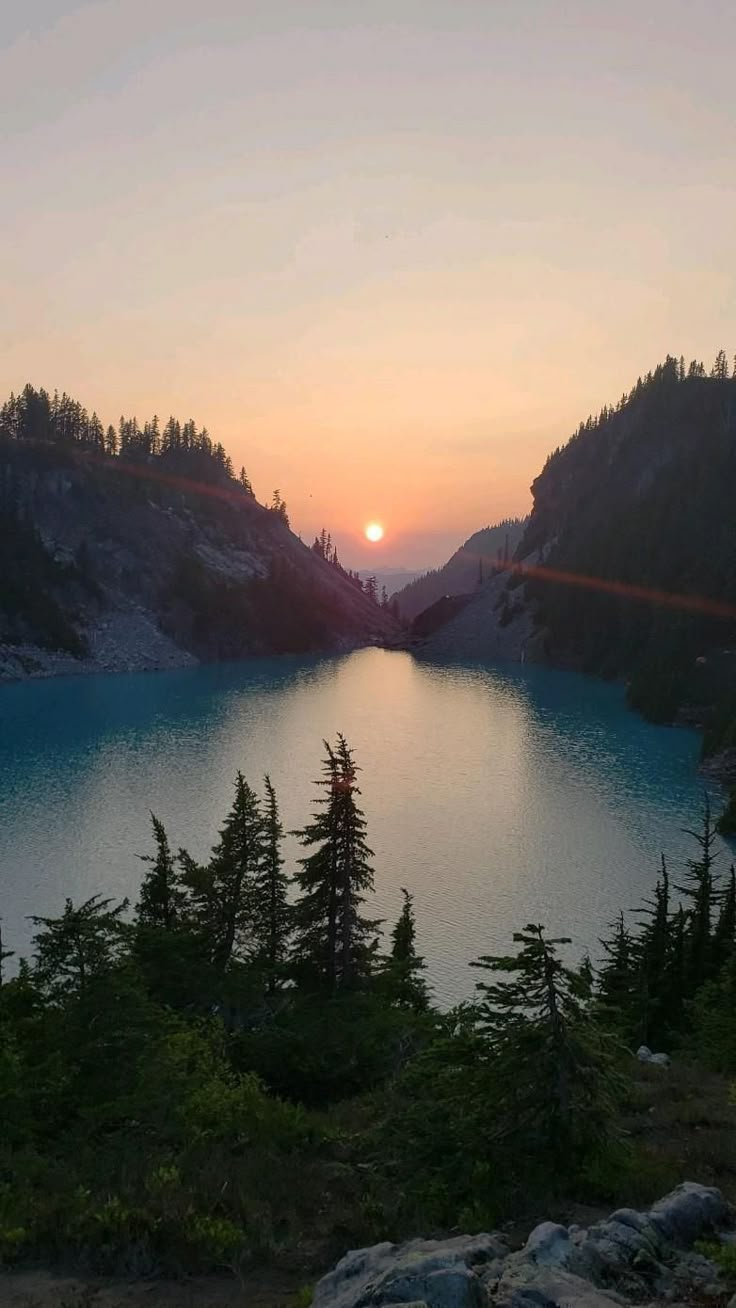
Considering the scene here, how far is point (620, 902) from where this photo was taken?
51.2 metres

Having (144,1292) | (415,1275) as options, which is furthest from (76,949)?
(415,1275)

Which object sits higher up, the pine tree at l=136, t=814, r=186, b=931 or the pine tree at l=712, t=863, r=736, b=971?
the pine tree at l=136, t=814, r=186, b=931

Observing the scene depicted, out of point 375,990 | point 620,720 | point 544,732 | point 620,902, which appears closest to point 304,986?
point 375,990

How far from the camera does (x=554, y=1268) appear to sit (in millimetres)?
9305

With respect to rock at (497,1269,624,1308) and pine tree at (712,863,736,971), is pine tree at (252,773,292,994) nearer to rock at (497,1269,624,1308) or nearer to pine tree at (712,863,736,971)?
pine tree at (712,863,736,971)

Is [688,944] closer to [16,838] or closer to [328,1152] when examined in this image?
[328,1152]

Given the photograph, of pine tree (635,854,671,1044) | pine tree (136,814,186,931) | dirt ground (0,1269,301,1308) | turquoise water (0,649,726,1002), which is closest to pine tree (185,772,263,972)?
pine tree (136,814,186,931)

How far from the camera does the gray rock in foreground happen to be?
28.7 ft

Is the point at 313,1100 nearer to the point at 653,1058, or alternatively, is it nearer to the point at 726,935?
the point at 653,1058

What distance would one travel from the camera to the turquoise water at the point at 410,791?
51.2m

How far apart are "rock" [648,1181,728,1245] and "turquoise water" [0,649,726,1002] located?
2727 centimetres

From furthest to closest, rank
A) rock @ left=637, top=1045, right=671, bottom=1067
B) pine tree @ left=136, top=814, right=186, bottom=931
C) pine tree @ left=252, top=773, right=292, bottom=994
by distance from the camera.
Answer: pine tree @ left=136, top=814, right=186, bottom=931, pine tree @ left=252, top=773, right=292, bottom=994, rock @ left=637, top=1045, right=671, bottom=1067

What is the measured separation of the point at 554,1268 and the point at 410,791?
232 ft

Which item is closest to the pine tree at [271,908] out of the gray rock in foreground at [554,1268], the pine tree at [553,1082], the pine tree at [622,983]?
the pine tree at [622,983]
